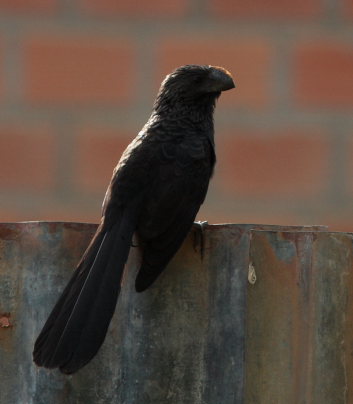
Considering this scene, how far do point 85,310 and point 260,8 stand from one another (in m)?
1.54

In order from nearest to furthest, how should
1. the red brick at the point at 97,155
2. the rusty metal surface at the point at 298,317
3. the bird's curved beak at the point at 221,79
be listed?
the rusty metal surface at the point at 298,317, the bird's curved beak at the point at 221,79, the red brick at the point at 97,155

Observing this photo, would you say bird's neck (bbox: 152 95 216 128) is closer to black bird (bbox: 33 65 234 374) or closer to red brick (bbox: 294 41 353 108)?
black bird (bbox: 33 65 234 374)

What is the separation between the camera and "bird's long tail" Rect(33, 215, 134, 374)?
188 centimetres

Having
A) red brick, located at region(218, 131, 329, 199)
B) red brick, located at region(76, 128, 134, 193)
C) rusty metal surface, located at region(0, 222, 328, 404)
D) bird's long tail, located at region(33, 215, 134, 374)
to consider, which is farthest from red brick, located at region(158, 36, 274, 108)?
rusty metal surface, located at region(0, 222, 328, 404)

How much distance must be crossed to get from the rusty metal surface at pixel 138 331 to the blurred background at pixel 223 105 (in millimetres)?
1311

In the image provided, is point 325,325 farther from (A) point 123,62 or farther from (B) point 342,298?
(A) point 123,62

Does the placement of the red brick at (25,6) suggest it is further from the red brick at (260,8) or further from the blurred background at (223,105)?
the red brick at (260,8)

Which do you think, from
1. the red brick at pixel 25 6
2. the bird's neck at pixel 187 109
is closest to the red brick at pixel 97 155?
the bird's neck at pixel 187 109

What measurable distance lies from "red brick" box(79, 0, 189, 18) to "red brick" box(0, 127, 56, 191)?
0.37 meters

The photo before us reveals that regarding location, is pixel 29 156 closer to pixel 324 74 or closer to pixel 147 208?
pixel 147 208

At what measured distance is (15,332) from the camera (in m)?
1.92

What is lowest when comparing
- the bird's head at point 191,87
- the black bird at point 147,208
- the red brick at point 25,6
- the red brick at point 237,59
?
the black bird at point 147,208

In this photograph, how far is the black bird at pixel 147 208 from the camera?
1.95 meters

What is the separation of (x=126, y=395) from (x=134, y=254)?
0.72 meters
